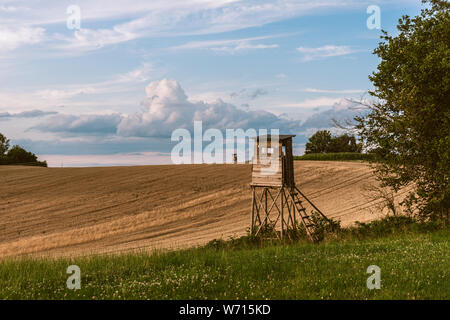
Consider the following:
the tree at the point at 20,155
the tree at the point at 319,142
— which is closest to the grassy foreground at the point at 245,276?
the tree at the point at 319,142

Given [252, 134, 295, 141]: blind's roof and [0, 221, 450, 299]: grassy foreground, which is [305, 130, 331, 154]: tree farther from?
[0, 221, 450, 299]: grassy foreground

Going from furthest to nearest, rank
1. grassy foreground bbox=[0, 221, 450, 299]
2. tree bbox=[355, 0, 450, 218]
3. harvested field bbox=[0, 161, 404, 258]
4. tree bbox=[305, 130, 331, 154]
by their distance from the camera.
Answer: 1. tree bbox=[305, 130, 331, 154]
2. harvested field bbox=[0, 161, 404, 258]
3. tree bbox=[355, 0, 450, 218]
4. grassy foreground bbox=[0, 221, 450, 299]

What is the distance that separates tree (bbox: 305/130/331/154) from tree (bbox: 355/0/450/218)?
221 feet

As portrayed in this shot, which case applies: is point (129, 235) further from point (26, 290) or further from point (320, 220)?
point (26, 290)

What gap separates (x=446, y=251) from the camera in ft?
58.0

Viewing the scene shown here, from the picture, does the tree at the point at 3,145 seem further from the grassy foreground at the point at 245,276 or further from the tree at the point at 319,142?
the grassy foreground at the point at 245,276

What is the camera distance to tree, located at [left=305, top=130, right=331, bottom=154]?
311ft

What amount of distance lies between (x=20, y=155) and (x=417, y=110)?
3638 inches

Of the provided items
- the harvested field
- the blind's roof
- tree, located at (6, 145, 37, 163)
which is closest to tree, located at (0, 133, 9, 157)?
tree, located at (6, 145, 37, 163)

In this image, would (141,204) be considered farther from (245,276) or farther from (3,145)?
(3,145)

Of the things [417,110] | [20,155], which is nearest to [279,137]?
[417,110]

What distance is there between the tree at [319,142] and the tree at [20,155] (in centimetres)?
6184

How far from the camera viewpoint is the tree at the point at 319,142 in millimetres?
94875

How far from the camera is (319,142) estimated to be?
313ft
